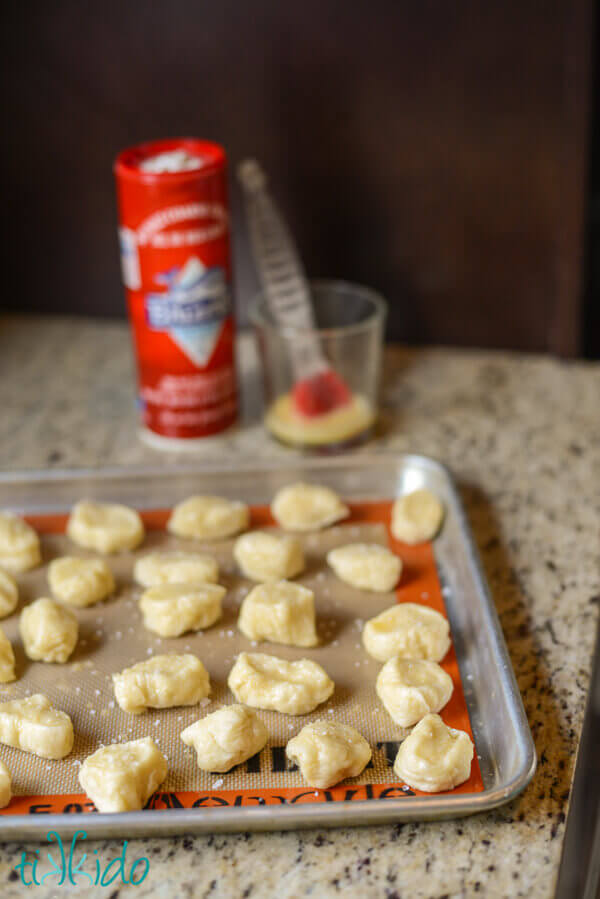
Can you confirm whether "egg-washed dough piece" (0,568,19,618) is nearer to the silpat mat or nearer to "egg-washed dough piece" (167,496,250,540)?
the silpat mat

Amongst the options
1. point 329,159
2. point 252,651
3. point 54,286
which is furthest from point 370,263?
point 252,651

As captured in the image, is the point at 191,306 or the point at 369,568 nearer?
the point at 369,568

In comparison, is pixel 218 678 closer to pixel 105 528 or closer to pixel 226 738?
pixel 226 738

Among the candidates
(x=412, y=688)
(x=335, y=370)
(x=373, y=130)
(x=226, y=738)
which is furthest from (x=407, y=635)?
(x=373, y=130)

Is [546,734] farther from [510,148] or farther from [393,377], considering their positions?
[510,148]

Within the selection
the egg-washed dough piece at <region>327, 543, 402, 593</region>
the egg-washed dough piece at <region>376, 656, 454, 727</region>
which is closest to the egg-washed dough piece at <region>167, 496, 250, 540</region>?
the egg-washed dough piece at <region>327, 543, 402, 593</region>

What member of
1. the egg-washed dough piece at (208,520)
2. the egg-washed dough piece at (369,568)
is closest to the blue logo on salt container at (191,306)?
the egg-washed dough piece at (208,520)
